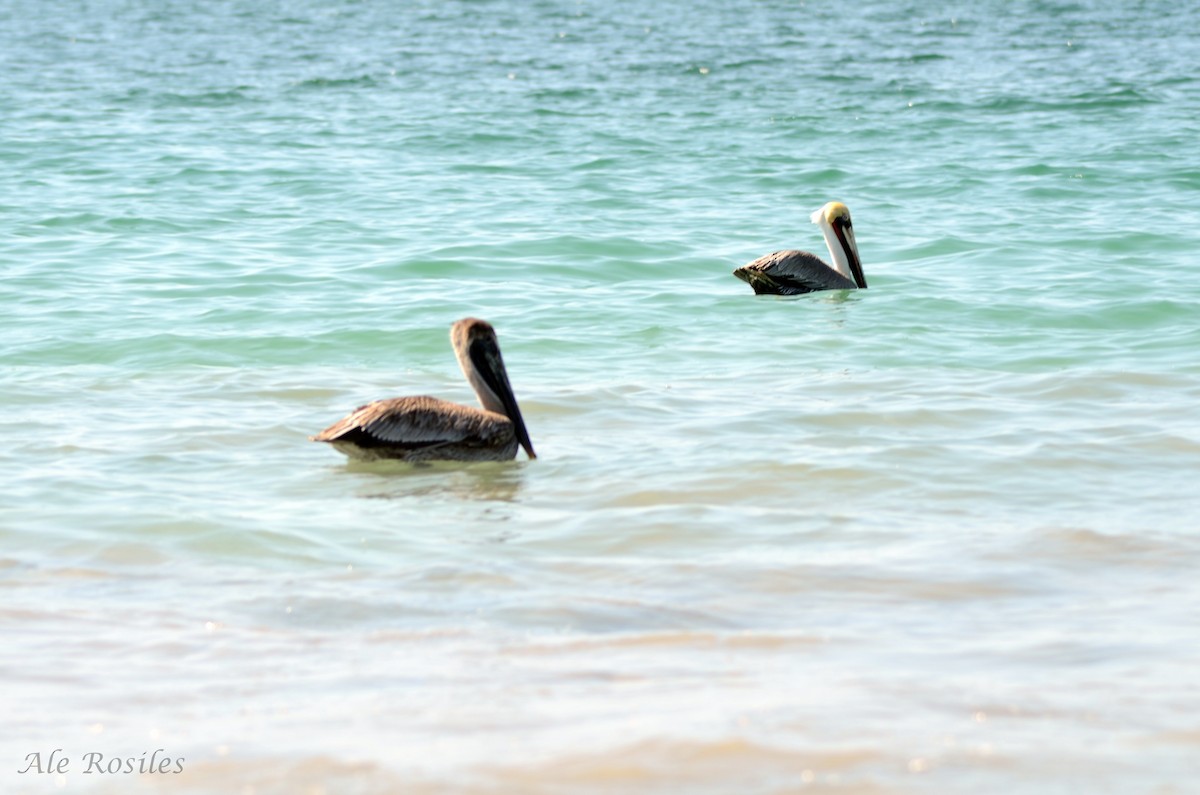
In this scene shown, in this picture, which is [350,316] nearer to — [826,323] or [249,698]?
[826,323]

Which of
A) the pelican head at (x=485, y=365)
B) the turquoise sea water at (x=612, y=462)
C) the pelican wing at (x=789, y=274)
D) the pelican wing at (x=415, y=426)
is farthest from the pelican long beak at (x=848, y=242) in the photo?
the pelican wing at (x=415, y=426)

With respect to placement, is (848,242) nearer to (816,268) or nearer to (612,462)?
(816,268)

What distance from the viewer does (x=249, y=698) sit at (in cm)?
430

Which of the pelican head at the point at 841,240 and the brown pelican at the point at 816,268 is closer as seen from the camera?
the brown pelican at the point at 816,268

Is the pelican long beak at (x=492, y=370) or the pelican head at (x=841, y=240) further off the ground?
the pelican long beak at (x=492, y=370)

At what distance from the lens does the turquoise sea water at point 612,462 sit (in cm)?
404

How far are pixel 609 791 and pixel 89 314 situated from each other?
802 cm

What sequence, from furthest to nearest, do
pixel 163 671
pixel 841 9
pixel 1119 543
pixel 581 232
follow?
pixel 841 9
pixel 581 232
pixel 1119 543
pixel 163 671

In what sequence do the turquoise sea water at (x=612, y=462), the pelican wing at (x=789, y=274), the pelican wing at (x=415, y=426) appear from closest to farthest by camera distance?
the turquoise sea water at (x=612, y=462) < the pelican wing at (x=415, y=426) < the pelican wing at (x=789, y=274)

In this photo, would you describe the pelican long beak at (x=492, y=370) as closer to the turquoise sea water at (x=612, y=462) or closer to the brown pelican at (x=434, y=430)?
the brown pelican at (x=434, y=430)

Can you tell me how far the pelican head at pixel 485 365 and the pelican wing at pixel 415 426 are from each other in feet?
0.78

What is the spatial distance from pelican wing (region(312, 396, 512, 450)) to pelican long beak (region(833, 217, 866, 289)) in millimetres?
6120

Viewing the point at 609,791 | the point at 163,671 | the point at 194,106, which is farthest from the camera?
the point at 194,106

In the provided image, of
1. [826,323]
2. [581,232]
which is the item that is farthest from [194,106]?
[826,323]
